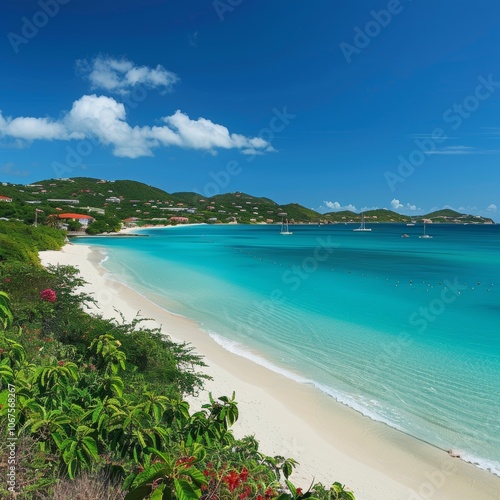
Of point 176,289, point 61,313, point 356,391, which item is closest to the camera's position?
point 356,391

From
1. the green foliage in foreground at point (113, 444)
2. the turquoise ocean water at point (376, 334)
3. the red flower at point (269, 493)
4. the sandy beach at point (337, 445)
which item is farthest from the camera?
the turquoise ocean water at point (376, 334)

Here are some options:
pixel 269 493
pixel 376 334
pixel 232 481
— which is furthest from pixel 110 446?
pixel 376 334

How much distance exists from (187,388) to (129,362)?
1555mm

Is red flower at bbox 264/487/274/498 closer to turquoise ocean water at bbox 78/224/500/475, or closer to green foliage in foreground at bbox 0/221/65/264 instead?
turquoise ocean water at bbox 78/224/500/475

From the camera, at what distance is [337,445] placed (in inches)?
310

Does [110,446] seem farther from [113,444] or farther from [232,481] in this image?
[232,481]

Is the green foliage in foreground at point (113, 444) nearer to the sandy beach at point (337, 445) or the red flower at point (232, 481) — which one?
the red flower at point (232, 481)

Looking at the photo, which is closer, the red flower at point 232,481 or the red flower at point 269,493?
the red flower at point 232,481

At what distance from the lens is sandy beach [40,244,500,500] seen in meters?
6.66

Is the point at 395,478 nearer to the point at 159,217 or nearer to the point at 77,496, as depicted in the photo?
the point at 77,496

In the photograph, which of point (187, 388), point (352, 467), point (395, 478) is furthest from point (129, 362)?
point (395, 478)

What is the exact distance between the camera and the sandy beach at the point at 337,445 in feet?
21.9

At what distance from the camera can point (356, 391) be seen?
413 inches

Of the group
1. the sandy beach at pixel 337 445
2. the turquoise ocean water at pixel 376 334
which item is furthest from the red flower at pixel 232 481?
the turquoise ocean water at pixel 376 334
